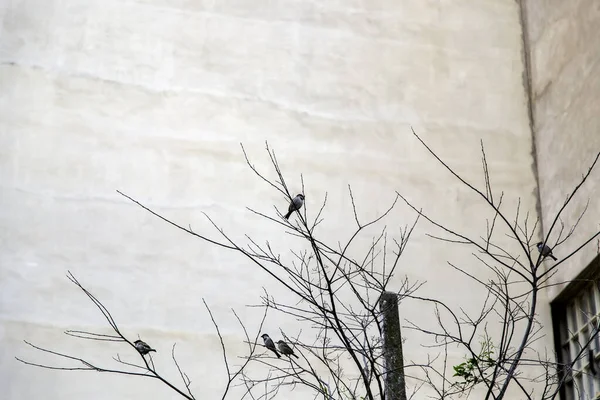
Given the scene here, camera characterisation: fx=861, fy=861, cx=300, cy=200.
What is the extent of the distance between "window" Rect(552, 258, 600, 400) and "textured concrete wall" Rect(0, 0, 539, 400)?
711mm

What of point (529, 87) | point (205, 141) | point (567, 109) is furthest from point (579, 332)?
→ point (205, 141)

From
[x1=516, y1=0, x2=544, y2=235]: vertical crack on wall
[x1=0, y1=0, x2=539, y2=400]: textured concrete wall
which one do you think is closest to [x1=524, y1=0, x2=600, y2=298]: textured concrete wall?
[x1=516, y1=0, x2=544, y2=235]: vertical crack on wall

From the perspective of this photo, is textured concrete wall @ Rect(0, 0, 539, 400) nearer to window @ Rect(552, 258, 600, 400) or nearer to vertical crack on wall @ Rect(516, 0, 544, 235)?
vertical crack on wall @ Rect(516, 0, 544, 235)

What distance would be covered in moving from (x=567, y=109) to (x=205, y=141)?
301 cm

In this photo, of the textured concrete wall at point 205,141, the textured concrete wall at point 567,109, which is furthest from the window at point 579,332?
the textured concrete wall at point 205,141

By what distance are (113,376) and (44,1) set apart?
3.42 metres

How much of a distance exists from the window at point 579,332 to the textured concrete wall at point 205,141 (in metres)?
0.71

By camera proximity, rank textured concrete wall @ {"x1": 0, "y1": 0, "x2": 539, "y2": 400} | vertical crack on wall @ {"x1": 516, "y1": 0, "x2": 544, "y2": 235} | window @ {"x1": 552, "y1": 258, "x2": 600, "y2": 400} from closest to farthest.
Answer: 1. window @ {"x1": 552, "y1": 258, "x2": 600, "y2": 400}
2. textured concrete wall @ {"x1": 0, "y1": 0, "x2": 539, "y2": 400}
3. vertical crack on wall @ {"x1": 516, "y1": 0, "x2": 544, "y2": 235}

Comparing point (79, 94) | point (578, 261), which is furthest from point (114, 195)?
point (578, 261)

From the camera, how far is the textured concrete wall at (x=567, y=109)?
21.0 ft

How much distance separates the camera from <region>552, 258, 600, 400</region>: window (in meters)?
6.10

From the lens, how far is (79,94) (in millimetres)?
7246

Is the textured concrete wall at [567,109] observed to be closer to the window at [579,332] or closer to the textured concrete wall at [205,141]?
the window at [579,332]

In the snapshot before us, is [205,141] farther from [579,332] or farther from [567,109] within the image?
[579,332]
